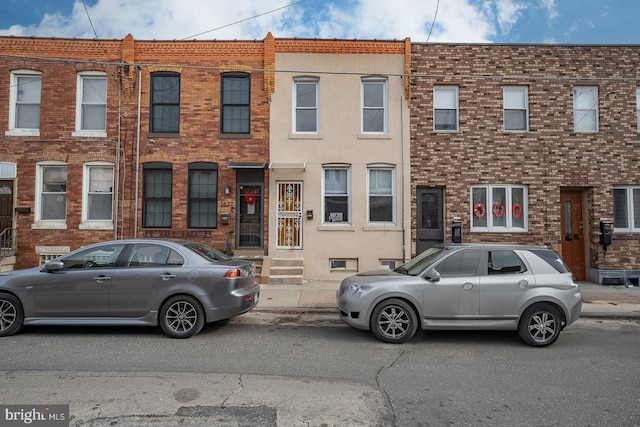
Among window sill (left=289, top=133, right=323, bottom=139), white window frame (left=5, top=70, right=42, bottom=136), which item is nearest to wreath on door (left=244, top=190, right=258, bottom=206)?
window sill (left=289, top=133, right=323, bottom=139)

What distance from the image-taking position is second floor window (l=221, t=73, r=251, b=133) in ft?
39.9

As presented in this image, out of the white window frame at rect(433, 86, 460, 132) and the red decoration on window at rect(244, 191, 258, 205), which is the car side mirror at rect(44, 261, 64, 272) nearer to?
the red decoration on window at rect(244, 191, 258, 205)

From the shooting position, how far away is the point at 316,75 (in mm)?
12180

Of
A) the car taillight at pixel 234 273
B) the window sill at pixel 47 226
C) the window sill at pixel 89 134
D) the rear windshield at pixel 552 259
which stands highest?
the window sill at pixel 89 134

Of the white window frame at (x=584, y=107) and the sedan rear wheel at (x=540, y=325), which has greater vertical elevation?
the white window frame at (x=584, y=107)

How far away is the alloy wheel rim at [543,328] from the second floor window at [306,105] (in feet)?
26.9

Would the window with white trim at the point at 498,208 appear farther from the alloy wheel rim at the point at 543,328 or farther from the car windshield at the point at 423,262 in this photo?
the alloy wheel rim at the point at 543,328

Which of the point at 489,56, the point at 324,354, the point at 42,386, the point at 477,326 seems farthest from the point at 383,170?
the point at 42,386

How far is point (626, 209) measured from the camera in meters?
12.0

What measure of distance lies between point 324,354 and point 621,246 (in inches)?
424

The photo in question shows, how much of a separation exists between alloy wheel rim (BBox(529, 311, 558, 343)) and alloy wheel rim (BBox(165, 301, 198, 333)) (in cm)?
525

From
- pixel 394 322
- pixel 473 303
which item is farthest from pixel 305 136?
pixel 473 303

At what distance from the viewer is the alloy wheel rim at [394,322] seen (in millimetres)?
6164


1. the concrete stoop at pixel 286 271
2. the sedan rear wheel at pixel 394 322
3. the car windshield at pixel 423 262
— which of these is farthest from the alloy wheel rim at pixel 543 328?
the concrete stoop at pixel 286 271
